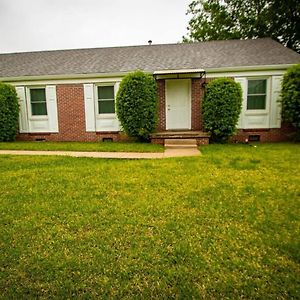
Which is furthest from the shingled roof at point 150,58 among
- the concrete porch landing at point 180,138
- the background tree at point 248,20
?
the background tree at point 248,20

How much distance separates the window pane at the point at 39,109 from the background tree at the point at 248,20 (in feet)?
52.7

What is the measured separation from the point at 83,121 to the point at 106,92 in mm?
1766

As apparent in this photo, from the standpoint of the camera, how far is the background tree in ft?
59.2

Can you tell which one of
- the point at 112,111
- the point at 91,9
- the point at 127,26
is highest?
the point at 127,26

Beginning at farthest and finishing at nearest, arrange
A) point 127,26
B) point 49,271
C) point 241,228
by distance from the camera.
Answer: point 127,26, point 241,228, point 49,271

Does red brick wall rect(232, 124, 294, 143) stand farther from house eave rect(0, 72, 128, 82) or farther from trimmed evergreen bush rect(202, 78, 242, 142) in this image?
house eave rect(0, 72, 128, 82)

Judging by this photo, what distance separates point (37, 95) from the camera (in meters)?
12.2

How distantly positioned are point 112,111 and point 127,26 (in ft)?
71.0

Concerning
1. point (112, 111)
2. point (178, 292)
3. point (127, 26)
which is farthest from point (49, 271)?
point (127, 26)

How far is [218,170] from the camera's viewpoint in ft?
18.1

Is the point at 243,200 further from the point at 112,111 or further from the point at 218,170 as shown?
the point at 112,111

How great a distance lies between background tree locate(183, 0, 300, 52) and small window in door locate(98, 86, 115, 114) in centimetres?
1391

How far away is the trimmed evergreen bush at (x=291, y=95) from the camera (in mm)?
9281

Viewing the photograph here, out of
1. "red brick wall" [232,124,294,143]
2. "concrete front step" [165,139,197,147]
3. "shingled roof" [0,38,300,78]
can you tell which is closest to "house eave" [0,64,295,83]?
"shingled roof" [0,38,300,78]
